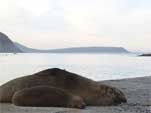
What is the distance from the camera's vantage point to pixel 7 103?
960 centimetres

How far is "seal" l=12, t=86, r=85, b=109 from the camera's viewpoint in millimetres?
9096

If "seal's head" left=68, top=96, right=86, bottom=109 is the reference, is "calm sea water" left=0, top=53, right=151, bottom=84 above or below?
below

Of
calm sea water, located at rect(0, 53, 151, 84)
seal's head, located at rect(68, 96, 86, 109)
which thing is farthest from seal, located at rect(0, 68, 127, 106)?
calm sea water, located at rect(0, 53, 151, 84)

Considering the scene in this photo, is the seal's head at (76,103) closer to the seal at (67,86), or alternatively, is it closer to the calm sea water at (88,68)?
the seal at (67,86)

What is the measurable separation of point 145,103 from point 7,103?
3.21 m

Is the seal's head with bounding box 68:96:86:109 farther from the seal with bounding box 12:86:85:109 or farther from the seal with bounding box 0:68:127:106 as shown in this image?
the seal with bounding box 0:68:127:106

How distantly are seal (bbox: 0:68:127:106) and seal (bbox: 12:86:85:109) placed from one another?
19.8 inches

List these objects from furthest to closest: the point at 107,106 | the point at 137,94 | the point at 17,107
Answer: the point at 137,94 → the point at 107,106 → the point at 17,107

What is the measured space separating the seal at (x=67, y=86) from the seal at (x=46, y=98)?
0.50 metres

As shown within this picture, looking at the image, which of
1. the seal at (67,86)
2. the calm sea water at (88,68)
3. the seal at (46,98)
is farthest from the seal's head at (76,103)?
the calm sea water at (88,68)

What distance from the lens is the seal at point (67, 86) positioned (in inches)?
384

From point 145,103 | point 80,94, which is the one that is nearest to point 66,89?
point 80,94

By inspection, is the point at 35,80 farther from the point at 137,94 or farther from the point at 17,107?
the point at 137,94

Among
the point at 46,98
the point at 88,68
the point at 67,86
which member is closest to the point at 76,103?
the point at 46,98
